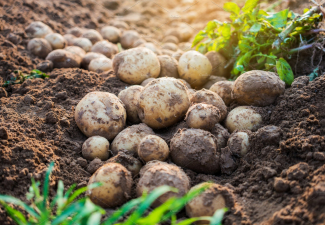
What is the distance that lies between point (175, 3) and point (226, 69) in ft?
15.2

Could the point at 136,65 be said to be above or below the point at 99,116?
above

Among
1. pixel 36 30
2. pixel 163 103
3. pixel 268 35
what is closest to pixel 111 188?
pixel 163 103

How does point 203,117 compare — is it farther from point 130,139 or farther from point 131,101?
point 131,101

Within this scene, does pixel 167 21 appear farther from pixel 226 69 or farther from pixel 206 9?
pixel 226 69

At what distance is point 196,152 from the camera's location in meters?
2.50

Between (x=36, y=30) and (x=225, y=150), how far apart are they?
3878mm

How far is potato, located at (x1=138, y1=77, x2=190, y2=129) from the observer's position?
9.28 ft

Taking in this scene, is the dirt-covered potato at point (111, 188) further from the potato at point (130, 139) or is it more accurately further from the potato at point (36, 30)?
the potato at point (36, 30)

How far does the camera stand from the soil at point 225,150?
6.64ft

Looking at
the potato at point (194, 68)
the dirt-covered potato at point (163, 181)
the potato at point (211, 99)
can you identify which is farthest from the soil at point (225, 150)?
the potato at point (194, 68)

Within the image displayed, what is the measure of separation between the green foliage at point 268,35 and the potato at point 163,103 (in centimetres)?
94

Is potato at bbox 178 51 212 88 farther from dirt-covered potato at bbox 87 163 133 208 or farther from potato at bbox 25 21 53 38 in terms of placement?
potato at bbox 25 21 53 38

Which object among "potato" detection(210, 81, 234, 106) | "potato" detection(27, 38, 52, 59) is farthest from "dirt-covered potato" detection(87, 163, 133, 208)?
"potato" detection(27, 38, 52, 59)

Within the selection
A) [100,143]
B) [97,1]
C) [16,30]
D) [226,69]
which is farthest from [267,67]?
[97,1]
